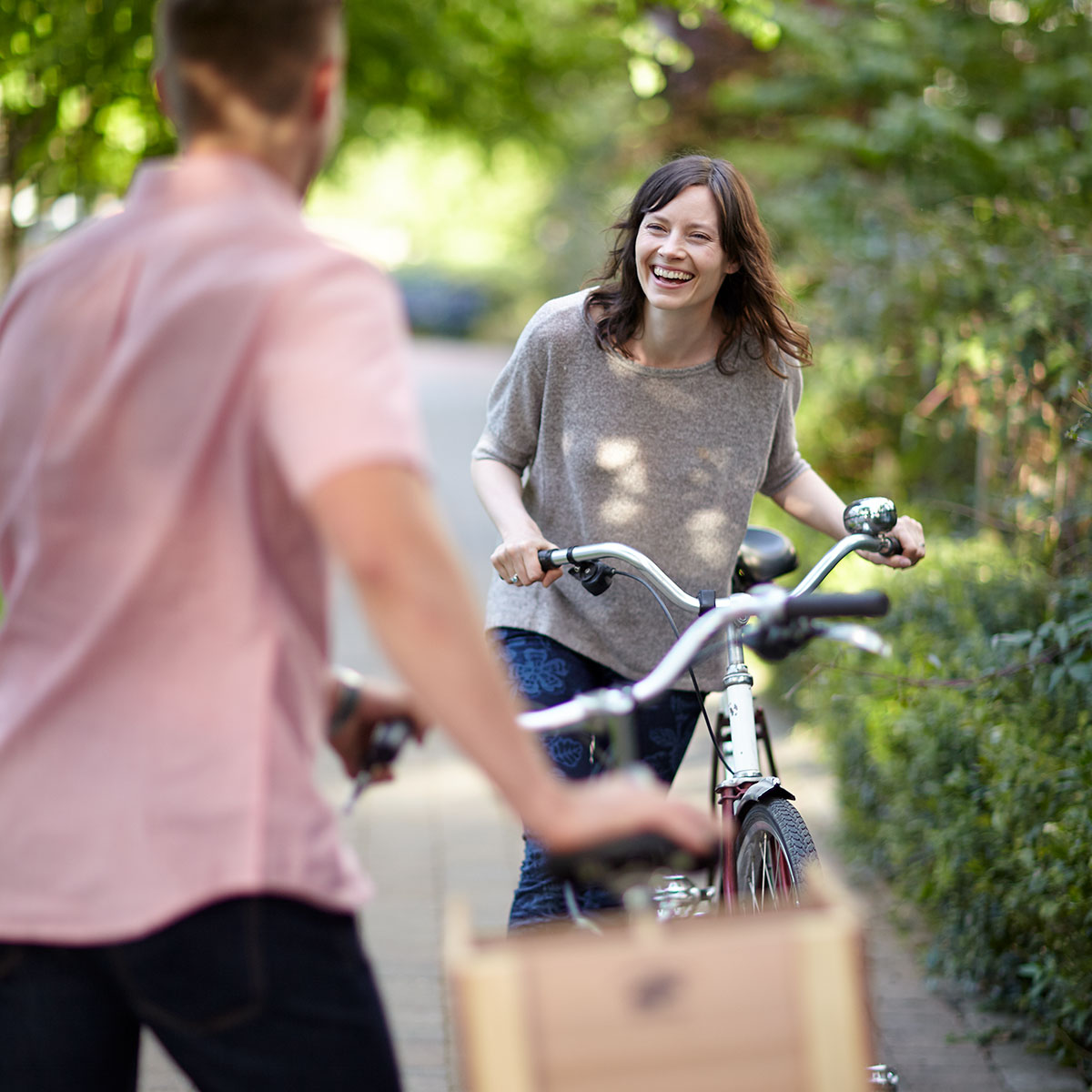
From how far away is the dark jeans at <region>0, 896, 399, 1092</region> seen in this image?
1.40 metres

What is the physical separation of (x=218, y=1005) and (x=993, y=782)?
8.42 feet

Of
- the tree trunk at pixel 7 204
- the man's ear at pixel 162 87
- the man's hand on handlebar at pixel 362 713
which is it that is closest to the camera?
the man's ear at pixel 162 87

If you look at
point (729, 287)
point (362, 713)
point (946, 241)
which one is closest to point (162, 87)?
point (362, 713)

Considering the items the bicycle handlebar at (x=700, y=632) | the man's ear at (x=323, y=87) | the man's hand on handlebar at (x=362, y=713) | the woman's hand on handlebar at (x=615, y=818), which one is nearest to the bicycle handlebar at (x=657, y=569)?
the bicycle handlebar at (x=700, y=632)

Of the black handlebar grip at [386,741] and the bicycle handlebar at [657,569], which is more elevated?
the bicycle handlebar at [657,569]

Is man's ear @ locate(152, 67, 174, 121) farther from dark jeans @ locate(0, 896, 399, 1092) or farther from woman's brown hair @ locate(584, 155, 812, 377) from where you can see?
woman's brown hair @ locate(584, 155, 812, 377)

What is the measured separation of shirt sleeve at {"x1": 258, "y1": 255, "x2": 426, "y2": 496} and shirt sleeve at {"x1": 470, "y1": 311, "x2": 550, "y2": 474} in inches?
67.7

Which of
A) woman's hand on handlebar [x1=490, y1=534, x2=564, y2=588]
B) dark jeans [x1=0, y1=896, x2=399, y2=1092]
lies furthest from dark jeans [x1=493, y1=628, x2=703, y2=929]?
dark jeans [x1=0, y1=896, x2=399, y2=1092]

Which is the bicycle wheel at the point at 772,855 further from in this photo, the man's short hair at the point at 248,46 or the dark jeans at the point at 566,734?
the man's short hair at the point at 248,46

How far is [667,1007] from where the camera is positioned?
4.35 feet

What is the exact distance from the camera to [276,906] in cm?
141

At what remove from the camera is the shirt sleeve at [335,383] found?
4.20 feet

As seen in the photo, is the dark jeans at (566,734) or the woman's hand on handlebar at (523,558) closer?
the woman's hand on handlebar at (523,558)

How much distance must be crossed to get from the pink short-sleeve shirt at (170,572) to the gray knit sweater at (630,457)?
5.45 ft
